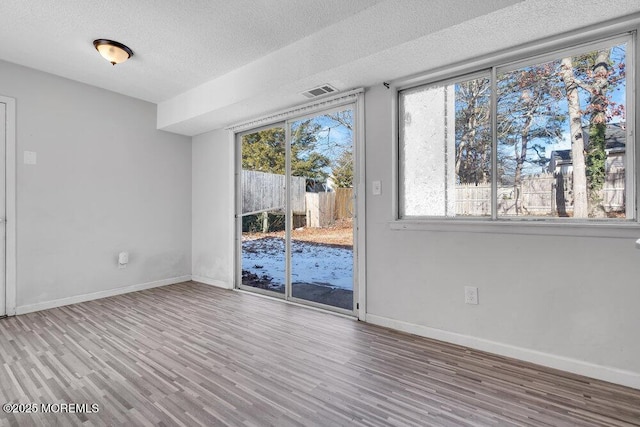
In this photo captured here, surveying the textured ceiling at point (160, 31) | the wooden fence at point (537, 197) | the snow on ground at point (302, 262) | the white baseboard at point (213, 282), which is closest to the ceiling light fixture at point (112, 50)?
the textured ceiling at point (160, 31)

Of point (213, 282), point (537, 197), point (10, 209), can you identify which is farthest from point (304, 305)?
point (10, 209)

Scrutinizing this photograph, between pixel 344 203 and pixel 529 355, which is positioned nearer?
pixel 529 355

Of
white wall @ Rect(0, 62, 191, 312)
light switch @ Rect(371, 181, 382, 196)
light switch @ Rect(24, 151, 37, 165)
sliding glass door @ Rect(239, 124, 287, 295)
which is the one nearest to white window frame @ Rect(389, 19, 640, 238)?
light switch @ Rect(371, 181, 382, 196)

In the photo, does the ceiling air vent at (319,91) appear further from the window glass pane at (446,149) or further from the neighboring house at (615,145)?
the neighboring house at (615,145)

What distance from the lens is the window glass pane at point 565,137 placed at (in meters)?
1.97

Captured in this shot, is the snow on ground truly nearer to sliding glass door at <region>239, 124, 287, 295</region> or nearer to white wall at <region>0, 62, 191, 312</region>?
sliding glass door at <region>239, 124, 287, 295</region>

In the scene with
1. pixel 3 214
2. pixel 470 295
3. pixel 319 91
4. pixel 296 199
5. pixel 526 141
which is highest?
pixel 319 91

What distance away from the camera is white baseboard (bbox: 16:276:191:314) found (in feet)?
10.6

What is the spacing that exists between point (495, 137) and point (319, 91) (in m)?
1.62

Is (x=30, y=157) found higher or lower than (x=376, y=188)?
higher

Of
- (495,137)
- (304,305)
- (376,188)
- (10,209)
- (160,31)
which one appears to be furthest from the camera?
(304,305)

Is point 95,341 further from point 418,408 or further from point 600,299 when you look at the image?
point 600,299

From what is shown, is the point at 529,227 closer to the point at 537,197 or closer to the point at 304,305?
the point at 537,197

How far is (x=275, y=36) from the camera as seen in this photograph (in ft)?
8.68
